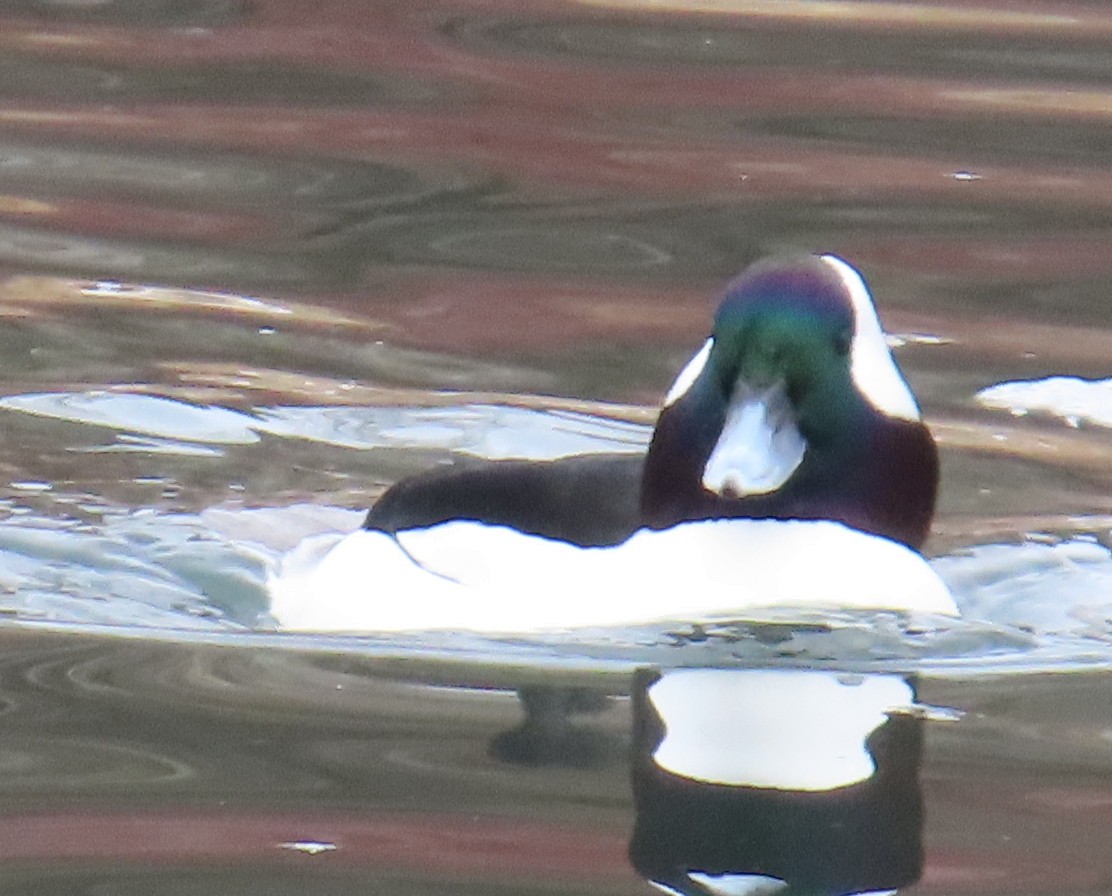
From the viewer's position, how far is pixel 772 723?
539 centimetres

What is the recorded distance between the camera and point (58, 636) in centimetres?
593

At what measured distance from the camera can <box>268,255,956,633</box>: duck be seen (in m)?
5.92

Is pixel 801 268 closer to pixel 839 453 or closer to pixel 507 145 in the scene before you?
pixel 839 453

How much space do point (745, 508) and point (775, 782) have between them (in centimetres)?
126

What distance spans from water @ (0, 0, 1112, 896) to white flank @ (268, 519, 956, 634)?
73 millimetres

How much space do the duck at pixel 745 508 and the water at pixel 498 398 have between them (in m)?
0.10

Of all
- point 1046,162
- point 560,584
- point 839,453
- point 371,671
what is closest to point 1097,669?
point 839,453

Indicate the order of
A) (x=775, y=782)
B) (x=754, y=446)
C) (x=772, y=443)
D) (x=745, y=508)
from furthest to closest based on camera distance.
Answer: (x=745, y=508) < (x=772, y=443) < (x=754, y=446) < (x=775, y=782)

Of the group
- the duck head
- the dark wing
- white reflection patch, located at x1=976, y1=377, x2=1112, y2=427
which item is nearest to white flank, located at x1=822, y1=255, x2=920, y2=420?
the duck head

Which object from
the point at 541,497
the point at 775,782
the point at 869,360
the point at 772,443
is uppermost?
the point at 869,360

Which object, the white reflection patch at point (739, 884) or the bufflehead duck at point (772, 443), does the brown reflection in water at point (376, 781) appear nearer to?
the white reflection patch at point (739, 884)

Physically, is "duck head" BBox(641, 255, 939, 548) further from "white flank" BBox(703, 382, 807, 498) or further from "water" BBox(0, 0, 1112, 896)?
"water" BBox(0, 0, 1112, 896)

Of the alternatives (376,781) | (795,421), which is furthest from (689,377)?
(376,781)

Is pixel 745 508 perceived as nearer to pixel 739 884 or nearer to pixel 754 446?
pixel 754 446
